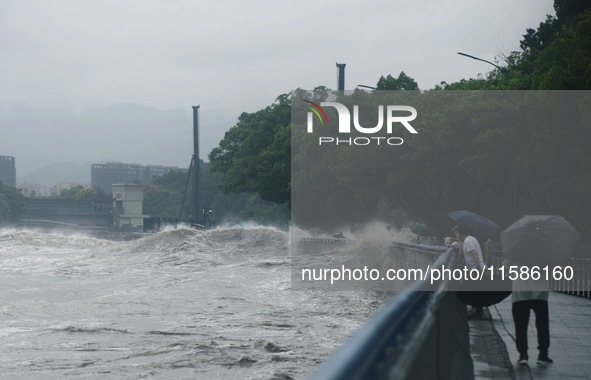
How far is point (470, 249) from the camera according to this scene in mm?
16766

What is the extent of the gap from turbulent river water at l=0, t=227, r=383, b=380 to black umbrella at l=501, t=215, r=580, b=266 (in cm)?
682

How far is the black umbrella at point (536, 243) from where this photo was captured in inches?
505

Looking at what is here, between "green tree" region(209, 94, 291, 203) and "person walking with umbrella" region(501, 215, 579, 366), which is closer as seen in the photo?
"person walking with umbrella" region(501, 215, 579, 366)

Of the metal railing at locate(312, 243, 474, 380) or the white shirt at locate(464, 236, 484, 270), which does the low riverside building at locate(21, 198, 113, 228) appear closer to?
the white shirt at locate(464, 236, 484, 270)

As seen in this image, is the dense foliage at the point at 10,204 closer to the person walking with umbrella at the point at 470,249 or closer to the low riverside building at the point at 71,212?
the low riverside building at the point at 71,212

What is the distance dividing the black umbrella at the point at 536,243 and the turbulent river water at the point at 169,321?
6.82 m

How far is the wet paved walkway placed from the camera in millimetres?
11724

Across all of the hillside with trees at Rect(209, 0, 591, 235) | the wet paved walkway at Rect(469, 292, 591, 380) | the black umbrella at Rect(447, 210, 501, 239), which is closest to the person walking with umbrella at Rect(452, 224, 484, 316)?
the wet paved walkway at Rect(469, 292, 591, 380)

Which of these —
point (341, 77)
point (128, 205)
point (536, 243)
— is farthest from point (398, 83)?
point (128, 205)

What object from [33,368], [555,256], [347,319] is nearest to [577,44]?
[347,319]

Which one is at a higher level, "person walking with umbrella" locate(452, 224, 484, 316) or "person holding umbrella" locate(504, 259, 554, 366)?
"person walking with umbrella" locate(452, 224, 484, 316)

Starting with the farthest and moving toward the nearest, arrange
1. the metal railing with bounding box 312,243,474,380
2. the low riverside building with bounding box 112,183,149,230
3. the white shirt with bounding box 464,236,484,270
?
1. the low riverside building with bounding box 112,183,149,230
2. the white shirt with bounding box 464,236,484,270
3. the metal railing with bounding box 312,243,474,380

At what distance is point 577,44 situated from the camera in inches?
1436

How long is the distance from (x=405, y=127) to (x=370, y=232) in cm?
1077
